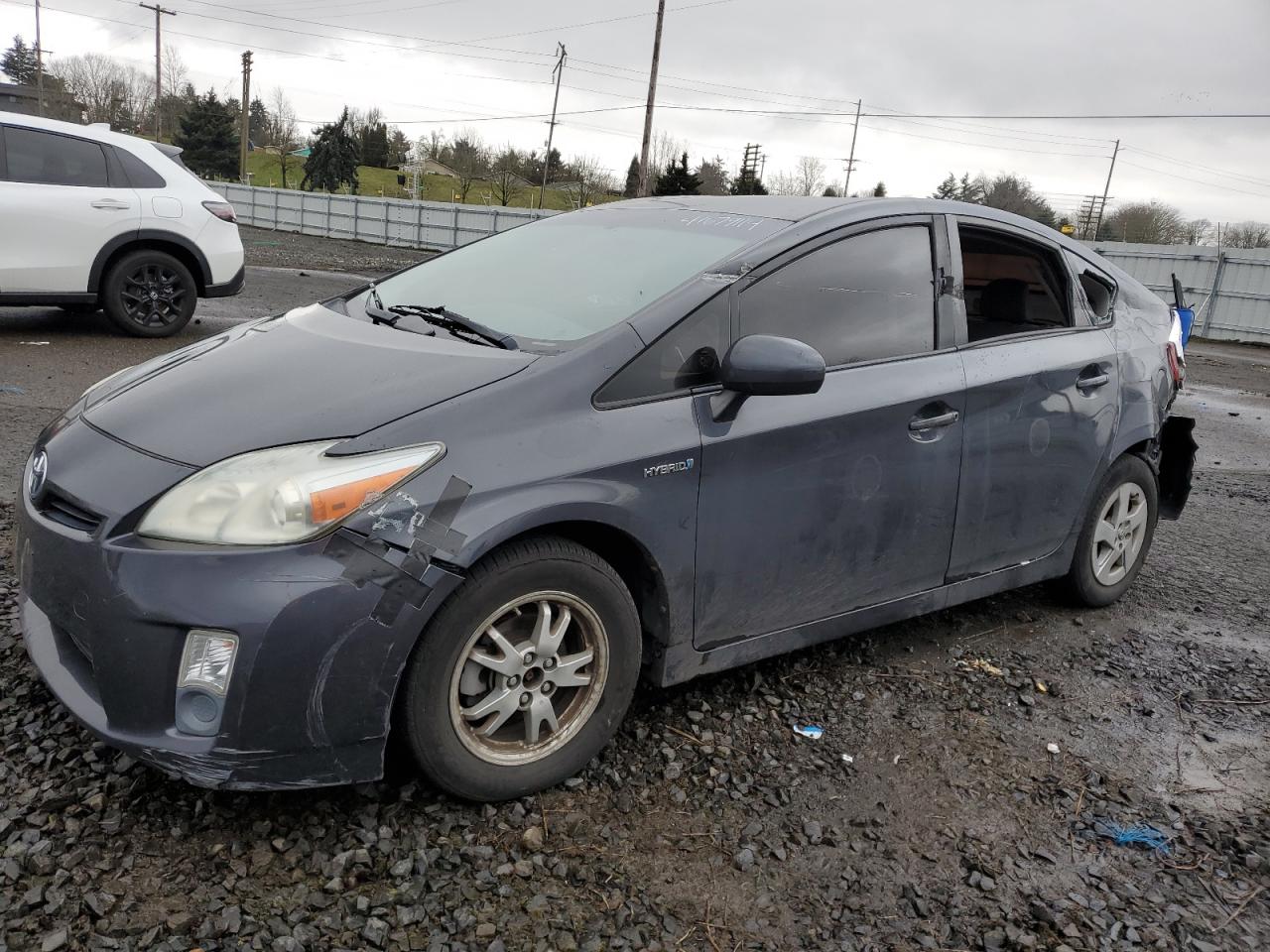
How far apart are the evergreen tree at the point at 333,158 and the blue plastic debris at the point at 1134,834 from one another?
235 ft

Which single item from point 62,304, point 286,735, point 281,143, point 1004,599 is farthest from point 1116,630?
point 281,143

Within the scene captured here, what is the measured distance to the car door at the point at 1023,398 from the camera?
12.1 feet

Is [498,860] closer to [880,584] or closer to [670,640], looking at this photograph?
[670,640]

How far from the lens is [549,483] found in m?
2.60

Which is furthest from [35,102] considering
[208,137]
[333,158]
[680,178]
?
[680,178]

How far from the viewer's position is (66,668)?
255 cm

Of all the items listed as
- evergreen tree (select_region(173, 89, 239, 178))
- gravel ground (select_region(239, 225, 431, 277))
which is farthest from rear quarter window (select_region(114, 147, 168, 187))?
evergreen tree (select_region(173, 89, 239, 178))

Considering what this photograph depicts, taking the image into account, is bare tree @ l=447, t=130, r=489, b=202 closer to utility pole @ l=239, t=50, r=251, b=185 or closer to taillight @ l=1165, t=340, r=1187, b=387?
utility pole @ l=239, t=50, r=251, b=185

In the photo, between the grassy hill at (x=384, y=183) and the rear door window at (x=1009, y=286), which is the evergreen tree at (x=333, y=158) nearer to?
the grassy hill at (x=384, y=183)

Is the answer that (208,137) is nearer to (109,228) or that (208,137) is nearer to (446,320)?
(109,228)

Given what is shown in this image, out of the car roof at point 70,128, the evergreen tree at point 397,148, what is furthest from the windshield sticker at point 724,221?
the evergreen tree at point 397,148

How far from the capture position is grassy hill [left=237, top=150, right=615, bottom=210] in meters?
71.5

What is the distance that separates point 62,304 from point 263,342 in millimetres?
6955

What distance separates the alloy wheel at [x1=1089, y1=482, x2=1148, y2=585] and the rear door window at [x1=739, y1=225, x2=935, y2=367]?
1.39 metres
